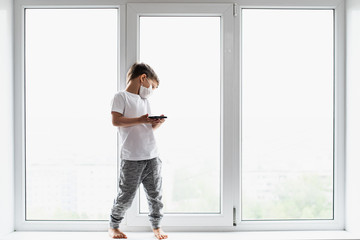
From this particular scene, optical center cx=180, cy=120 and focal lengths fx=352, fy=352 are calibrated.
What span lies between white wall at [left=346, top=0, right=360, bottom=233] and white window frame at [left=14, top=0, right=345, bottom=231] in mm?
33

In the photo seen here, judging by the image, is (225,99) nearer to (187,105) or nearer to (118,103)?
(187,105)

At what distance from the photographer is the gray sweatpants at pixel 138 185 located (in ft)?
6.04

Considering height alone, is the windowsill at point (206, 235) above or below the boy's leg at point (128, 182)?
below

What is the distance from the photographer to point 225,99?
1961 millimetres

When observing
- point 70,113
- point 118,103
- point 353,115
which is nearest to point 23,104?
point 70,113

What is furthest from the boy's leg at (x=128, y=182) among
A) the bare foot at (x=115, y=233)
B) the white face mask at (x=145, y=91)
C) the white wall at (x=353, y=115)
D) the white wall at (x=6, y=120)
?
the white wall at (x=353, y=115)

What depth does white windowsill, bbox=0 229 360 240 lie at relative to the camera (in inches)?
73.4

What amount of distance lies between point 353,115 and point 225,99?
2.28 ft

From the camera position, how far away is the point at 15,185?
199cm

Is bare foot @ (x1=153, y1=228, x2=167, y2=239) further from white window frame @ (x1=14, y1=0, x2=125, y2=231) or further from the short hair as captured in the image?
the short hair

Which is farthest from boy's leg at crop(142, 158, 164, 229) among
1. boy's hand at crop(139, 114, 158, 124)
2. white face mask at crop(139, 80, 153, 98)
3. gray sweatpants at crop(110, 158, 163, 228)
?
white face mask at crop(139, 80, 153, 98)

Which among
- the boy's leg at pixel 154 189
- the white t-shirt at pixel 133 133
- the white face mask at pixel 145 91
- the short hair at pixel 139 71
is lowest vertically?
the boy's leg at pixel 154 189

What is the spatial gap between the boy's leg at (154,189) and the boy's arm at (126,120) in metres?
0.23

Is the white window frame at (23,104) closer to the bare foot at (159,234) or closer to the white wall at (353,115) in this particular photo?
the bare foot at (159,234)
